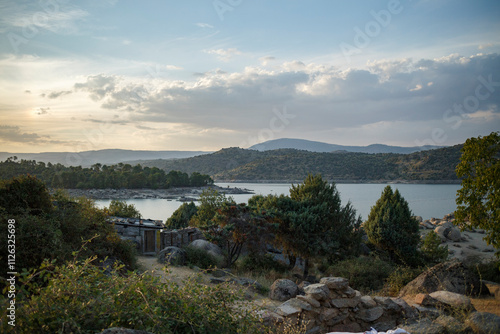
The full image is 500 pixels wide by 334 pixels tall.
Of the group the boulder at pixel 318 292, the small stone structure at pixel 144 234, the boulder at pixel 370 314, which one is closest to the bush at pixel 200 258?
the small stone structure at pixel 144 234

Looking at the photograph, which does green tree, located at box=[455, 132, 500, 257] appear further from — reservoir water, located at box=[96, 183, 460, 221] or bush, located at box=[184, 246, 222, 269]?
reservoir water, located at box=[96, 183, 460, 221]

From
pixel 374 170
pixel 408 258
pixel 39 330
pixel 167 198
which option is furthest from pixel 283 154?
pixel 39 330

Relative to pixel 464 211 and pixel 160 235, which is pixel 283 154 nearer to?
pixel 160 235

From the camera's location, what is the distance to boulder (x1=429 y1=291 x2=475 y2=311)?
6.41 metres

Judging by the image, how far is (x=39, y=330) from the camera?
2.77 m

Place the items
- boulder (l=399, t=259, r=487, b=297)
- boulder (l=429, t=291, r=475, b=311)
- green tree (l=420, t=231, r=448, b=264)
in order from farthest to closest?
1. green tree (l=420, t=231, r=448, b=264)
2. boulder (l=399, t=259, r=487, b=297)
3. boulder (l=429, t=291, r=475, b=311)

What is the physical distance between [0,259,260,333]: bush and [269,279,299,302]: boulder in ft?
15.7

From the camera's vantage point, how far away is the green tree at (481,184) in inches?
276

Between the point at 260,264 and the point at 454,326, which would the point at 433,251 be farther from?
the point at 454,326

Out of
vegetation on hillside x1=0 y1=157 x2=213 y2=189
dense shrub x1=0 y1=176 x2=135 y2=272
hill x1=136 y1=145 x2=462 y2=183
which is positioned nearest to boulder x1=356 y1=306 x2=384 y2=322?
dense shrub x1=0 y1=176 x2=135 y2=272

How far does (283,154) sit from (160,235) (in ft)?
211

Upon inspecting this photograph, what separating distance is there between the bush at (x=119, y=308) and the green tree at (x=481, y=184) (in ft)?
19.2

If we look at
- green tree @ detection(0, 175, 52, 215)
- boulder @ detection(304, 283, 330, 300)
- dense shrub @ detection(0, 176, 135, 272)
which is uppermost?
green tree @ detection(0, 175, 52, 215)

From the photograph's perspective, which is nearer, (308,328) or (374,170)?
(308,328)
